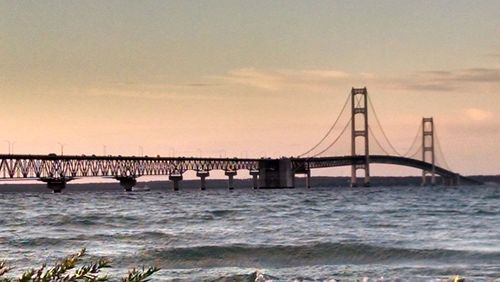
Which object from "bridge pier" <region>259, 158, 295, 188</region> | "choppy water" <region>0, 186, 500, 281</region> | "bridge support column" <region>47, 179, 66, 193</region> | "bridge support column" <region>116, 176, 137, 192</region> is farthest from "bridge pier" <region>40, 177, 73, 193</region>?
"choppy water" <region>0, 186, 500, 281</region>

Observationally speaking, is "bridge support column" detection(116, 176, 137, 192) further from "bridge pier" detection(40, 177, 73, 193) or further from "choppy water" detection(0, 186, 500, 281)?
"choppy water" detection(0, 186, 500, 281)

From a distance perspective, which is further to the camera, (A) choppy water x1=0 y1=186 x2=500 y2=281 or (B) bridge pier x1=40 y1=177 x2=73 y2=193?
(B) bridge pier x1=40 y1=177 x2=73 y2=193

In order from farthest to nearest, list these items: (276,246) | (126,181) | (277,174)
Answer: (277,174)
(126,181)
(276,246)

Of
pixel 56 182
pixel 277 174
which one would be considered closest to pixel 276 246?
pixel 56 182

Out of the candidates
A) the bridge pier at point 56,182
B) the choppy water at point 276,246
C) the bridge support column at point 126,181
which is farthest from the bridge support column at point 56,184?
the choppy water at point 276,246

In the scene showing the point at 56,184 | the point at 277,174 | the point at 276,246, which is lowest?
the point at 276,246

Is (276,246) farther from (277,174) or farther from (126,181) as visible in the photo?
(277,174)

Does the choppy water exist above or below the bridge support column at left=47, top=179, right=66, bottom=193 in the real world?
below

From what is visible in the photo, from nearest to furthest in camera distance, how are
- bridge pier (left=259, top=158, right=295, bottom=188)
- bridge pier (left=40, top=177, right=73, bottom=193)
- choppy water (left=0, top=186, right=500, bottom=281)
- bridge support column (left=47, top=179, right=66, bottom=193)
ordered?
choppy water (left=0, top=186, right=500, bottom=281) → bridge pier (left=40, top=177, right=73, bottom=193) → bridge support column (left=47, top=179, right=66, bottom=193) → bridge pier (left=259, top=158, right=295, bottom=188)

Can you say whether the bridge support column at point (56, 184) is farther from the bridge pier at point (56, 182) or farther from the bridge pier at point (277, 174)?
the bridge pier at point (277, 174)

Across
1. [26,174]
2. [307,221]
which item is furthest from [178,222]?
[26,174]

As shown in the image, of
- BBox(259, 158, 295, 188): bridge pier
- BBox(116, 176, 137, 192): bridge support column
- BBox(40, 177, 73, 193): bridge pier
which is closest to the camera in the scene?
BBox(40, 177, 73, 193): bridge pier

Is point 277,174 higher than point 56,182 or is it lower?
higher

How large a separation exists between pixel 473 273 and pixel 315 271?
3642 mm
